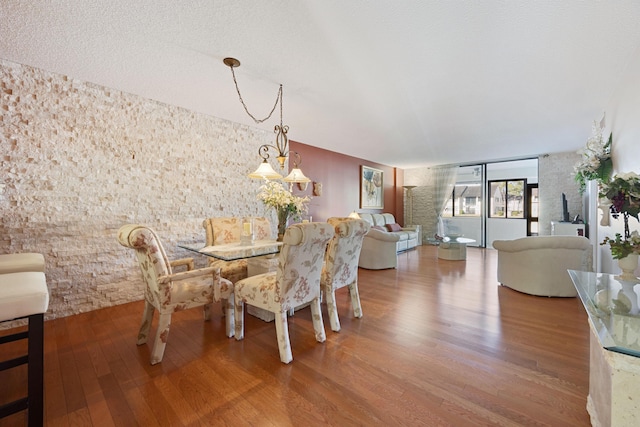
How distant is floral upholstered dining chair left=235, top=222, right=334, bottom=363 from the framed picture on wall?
193 inches

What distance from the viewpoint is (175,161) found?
11.4ft

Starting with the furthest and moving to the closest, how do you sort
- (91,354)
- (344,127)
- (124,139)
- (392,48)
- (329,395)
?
(344,127) → (124,139) → (392,48) → (91,354) → (329,395)

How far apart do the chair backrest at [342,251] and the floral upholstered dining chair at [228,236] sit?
59cm

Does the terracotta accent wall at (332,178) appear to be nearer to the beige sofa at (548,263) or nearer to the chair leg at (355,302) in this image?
the chair leg at (355,302)

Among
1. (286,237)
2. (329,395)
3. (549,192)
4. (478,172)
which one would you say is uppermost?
(478,172)

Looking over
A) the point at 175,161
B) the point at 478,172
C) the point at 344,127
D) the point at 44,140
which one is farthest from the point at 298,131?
the point at 478,172

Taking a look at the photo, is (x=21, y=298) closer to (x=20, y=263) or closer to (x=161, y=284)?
(x=161, y=284)

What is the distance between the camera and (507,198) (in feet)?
24.0

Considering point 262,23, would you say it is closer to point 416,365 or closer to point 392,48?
point 392,48

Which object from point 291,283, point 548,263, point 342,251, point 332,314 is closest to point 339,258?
point 342,251

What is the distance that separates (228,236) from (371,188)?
4892mm

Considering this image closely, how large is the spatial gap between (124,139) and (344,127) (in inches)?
120

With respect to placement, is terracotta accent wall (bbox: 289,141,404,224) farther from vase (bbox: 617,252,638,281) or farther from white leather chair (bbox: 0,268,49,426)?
vase (bbox: 617,252,638,281)

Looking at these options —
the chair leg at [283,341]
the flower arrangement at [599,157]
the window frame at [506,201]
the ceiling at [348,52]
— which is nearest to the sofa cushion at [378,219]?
the window frame at [506,201]
